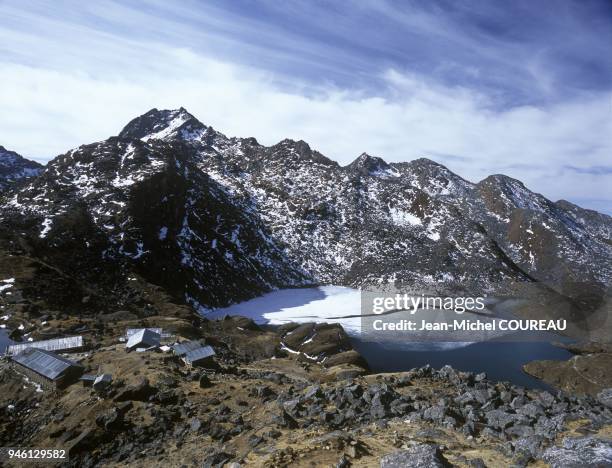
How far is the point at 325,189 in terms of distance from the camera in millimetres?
190000

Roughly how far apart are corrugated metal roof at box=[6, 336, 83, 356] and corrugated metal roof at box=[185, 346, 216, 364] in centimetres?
1417

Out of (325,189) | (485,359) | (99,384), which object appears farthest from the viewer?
(325,189)

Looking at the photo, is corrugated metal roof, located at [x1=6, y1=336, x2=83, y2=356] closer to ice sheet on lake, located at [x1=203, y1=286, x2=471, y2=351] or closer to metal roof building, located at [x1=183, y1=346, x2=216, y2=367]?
metal roof building, located at [x1=183, y1=346, x2=216, y2=367]

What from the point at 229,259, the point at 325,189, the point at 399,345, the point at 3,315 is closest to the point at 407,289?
the point at 399,345

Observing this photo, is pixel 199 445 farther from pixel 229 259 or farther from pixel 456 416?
pixel 229 259

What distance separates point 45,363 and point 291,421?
77.6ft

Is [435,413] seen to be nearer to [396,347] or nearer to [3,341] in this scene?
[3,341]

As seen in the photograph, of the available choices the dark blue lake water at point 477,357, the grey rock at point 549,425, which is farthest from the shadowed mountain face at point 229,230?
the grey rock at point 549,425

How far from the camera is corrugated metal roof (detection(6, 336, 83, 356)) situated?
4109 cm

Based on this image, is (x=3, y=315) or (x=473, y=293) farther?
(x=473, y=293)

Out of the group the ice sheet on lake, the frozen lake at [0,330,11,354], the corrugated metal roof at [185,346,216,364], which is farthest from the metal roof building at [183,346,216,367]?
the ice sheet on lake

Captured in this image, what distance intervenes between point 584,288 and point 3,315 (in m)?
191

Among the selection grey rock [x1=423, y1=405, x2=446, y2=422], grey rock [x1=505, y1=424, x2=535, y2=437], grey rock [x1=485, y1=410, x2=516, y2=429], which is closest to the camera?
grey rock [x1=505, y1=424, x2=535, y2=437]

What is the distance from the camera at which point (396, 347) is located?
3354 inches
